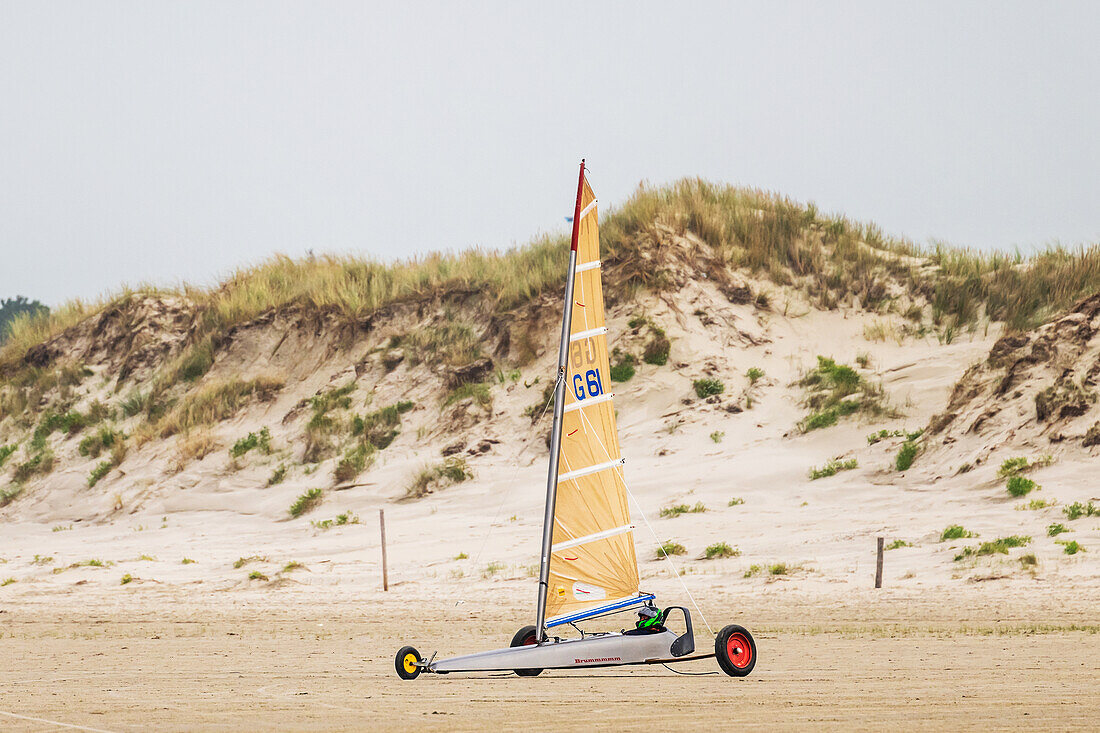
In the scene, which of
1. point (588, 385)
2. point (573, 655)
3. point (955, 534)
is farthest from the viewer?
point (955, 534)

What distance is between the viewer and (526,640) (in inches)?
395

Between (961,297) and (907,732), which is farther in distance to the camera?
(961,297)

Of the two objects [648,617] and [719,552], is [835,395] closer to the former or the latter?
[719,552]

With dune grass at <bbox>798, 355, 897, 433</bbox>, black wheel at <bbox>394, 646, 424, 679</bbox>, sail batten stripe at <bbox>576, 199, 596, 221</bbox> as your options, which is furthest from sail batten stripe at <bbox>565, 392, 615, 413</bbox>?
dune grass at <bbox>798, 355, 897, 433</bbox>

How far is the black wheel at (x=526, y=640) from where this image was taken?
385 inches

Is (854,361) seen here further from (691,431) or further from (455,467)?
(455,467)

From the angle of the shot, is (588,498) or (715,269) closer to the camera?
(588,498)

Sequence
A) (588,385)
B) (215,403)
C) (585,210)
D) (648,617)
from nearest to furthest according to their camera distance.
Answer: (648,617) < (588,385) < (585,210) < (215,403)

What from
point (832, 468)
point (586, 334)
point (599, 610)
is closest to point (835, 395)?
point (832, 468)

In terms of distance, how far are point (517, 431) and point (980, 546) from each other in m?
11.1

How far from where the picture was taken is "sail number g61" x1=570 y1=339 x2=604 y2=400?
9.96 metres

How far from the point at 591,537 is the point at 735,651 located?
1396 millimetres

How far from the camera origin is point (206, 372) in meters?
29.9

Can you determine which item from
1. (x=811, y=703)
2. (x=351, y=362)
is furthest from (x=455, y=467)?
(x=811, y=703)
